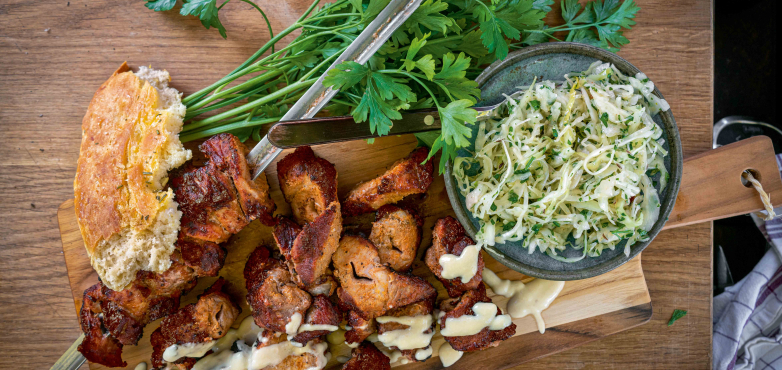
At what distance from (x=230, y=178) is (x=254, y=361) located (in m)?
1.19

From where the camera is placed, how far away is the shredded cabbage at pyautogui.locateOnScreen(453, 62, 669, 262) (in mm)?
2613

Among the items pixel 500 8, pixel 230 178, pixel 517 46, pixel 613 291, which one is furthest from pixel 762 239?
pixel 230 178

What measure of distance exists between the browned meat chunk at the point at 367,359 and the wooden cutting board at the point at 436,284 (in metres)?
0.17

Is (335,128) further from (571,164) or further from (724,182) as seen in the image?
(724,182)

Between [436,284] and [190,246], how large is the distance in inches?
64.8

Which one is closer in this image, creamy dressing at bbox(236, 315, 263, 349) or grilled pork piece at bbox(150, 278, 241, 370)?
grilled pork piece at bbox(150, 278, 241, 370)

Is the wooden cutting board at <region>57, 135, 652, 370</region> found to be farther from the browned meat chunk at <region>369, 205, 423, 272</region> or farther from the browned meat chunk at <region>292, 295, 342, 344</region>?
the browned meat chunk at <region>292, 295, 342, 344</region>

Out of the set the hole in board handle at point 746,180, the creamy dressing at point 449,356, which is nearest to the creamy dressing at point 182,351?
the creamy dressing at point 449,356

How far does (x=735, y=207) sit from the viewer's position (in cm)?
313

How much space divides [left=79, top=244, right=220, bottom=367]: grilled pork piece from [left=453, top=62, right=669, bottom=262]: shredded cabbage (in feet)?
5.49

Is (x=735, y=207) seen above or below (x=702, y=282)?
above

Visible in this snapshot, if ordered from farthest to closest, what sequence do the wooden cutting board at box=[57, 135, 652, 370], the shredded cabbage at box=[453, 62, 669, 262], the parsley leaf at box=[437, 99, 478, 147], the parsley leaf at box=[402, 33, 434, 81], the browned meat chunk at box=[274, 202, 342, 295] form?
the wooden cutting board at box=[57, 135, 652, 370] < the browned meat chunk at box=[274, 202, 342, 295] < the shredded cabbage at box=[453, 62, 669, 262] < the parsley leaf at box=[437, 99, 478, 147] < the parsley leaf at box=[402, 33, 434, 81]

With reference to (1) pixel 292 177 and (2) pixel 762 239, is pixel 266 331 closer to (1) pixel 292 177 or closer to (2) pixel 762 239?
(1) pixel 292 177

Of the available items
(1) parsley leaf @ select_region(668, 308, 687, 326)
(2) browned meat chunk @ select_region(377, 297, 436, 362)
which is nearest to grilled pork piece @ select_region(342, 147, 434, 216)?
(2) browned meat chunk @ select_region(377, 297, 436, 362)
